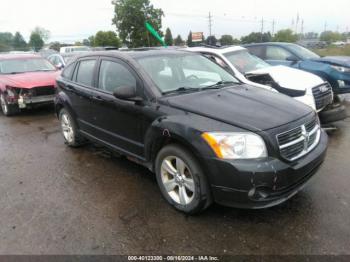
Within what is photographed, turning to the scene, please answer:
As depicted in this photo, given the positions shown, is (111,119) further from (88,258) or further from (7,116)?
(7,116)

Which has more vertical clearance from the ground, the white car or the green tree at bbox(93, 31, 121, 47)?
the green tree at bbox(93, 31, 121, 47)

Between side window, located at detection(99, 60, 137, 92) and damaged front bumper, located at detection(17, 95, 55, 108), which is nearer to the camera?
side window, located at detection(99, 60, 137, 92)

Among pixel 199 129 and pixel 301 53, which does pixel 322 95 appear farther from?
pixel 199 129

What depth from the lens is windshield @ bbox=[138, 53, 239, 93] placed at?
365 cm

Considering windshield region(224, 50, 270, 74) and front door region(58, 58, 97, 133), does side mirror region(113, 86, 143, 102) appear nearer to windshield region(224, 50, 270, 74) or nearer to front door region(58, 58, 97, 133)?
front door region(58, 58, 97, 133)

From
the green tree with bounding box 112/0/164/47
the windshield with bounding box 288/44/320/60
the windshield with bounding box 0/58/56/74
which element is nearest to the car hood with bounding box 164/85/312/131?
the windshield with bounding box 288/44/320/60

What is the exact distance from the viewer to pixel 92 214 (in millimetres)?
3299

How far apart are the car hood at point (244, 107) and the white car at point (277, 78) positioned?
197 centimetres

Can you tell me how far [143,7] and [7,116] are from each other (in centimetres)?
4601

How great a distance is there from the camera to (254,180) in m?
2.62

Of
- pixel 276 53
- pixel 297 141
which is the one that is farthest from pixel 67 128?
pixel 276 53

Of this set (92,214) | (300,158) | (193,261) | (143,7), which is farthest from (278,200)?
(143,7)

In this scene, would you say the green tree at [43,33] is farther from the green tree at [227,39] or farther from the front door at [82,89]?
the front door at [82,89]

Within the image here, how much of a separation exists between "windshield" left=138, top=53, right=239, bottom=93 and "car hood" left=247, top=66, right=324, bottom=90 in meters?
2.06
